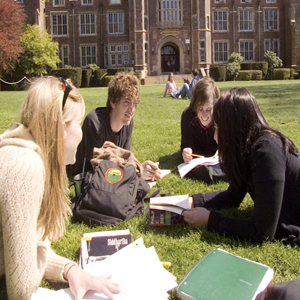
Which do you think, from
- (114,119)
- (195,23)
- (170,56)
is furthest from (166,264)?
(170,56)

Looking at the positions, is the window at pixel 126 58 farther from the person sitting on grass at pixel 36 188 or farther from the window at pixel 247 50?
the person sitting on grass at pixel 36 188

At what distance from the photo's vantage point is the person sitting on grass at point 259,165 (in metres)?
2.33

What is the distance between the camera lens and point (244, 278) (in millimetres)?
1995

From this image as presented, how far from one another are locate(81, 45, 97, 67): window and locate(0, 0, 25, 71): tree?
9.80 metres

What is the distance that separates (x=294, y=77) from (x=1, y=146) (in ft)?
110

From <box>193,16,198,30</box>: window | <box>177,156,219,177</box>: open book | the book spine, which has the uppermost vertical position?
<box>193,16,198,30</box>: window

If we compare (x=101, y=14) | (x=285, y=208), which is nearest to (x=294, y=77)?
(x=101, y=14)

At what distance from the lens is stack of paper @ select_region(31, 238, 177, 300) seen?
6.24 ft

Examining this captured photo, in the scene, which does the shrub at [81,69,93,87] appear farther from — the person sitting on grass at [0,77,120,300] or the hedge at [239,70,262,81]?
the person sitting on grass at [0,77,120,300]

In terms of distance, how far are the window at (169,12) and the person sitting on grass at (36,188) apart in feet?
112

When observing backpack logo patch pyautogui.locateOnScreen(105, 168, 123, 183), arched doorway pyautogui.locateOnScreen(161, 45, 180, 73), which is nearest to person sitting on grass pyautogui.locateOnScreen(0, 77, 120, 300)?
backpack logo patch pyautogui.locateOnScreen(105, 168, 123, 183)

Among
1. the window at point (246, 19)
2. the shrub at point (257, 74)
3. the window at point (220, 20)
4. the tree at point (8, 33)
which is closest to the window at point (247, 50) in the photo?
the window at point (246, 19)

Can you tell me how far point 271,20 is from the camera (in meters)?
36.1

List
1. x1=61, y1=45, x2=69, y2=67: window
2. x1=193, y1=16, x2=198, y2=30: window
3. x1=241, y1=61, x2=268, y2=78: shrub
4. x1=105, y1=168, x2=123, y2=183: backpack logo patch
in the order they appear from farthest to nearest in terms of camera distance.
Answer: x1=61, y1=45, x2=69, y2=67: window < x1=193, y1=16, x2=198, y2=30: window < x1=241, y1=61, x2=268, y2=78: shrub < x1=105, y1=168, x2=123, y2=183: backpack logo patch
